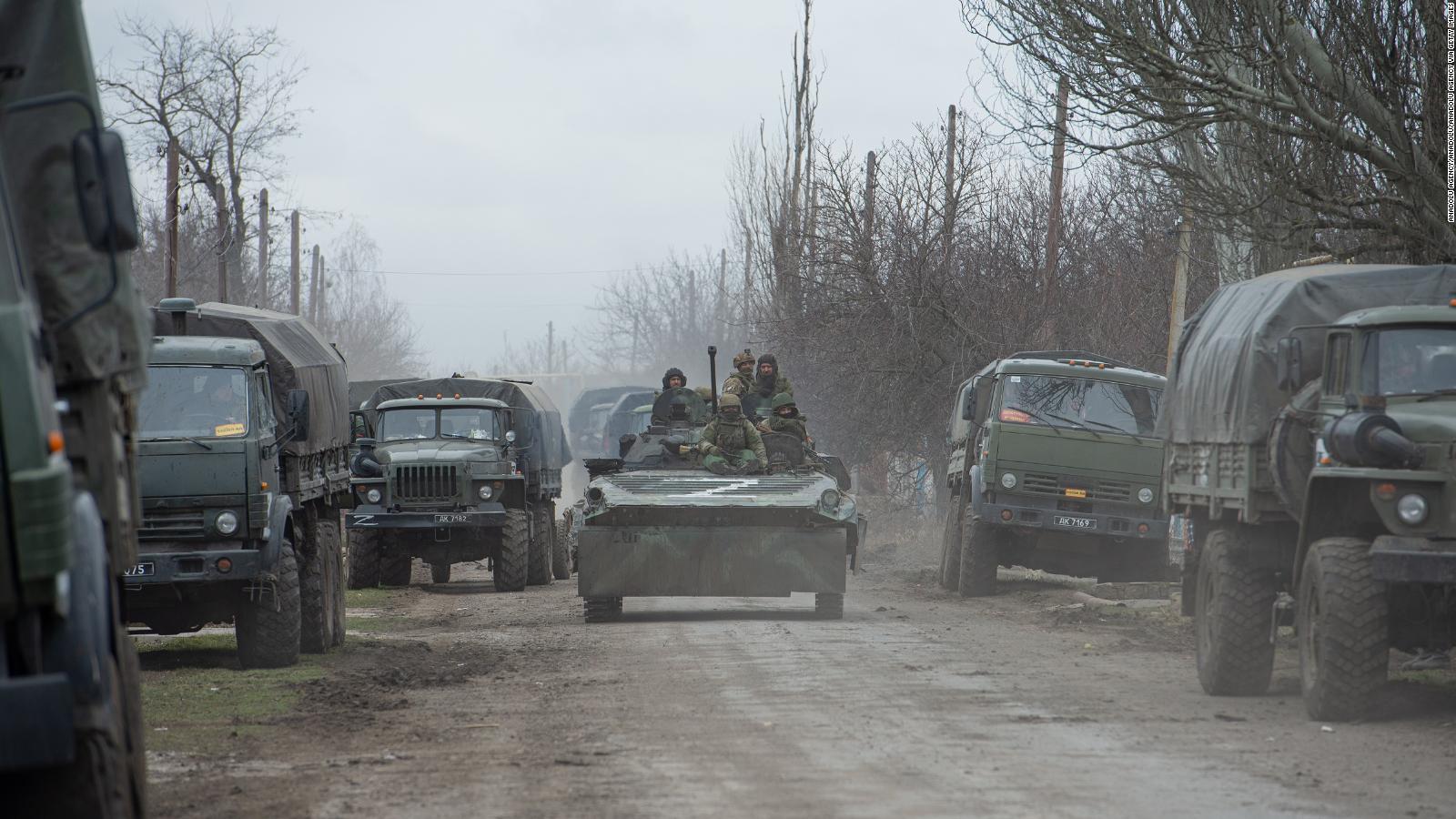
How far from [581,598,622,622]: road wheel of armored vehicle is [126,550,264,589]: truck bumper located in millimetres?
4287

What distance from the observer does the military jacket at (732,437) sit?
17891mm

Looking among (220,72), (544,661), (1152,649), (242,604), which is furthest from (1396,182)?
(220,72)

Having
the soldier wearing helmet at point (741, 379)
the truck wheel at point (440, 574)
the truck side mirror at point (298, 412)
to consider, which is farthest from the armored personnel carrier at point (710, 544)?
the truck wheel at point (440, 574)

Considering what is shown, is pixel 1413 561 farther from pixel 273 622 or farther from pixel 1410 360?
pixel 273 622

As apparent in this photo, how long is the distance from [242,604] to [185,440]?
4.16ft

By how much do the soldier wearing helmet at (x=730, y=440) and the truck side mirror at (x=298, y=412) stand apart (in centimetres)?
520

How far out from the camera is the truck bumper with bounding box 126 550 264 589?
39.3 feet

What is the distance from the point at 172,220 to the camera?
95.1 feet

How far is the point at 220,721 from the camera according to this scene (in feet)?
33.3

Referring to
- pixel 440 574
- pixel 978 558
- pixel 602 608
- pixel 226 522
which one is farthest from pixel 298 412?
pixel 440 574

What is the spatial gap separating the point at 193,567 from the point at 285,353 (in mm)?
2682

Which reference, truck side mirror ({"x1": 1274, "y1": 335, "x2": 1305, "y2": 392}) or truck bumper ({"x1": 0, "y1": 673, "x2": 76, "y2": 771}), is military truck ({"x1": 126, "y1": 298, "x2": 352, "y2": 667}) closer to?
truck side mirror ({"x1": 1274, "y1": 335, "x2": 1305, "y2": 392})

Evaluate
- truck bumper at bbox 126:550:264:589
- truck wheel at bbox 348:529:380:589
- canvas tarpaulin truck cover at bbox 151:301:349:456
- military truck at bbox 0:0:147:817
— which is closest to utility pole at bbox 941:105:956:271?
truck wheel at bbox 348:529:380:589

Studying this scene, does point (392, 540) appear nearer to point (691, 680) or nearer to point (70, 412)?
point (691, 680)
